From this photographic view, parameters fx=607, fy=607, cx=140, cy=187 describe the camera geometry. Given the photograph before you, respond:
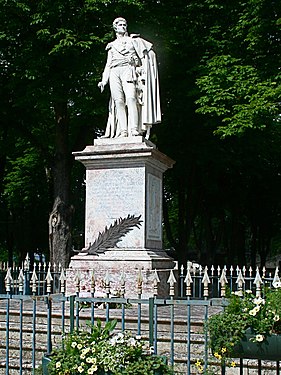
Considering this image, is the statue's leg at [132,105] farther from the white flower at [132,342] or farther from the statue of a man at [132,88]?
the white flower at [132,342]

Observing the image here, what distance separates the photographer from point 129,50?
1280 cm

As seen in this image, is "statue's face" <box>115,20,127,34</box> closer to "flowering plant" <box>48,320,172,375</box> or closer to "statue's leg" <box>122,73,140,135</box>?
"statue's leg" <box>122,73,140,135</box>

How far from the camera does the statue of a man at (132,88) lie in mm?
12719

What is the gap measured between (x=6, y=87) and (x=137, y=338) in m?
15.2

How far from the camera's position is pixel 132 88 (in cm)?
1268

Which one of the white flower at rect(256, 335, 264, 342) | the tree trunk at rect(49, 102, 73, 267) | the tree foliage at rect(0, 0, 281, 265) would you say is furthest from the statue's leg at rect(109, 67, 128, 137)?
the white flower at rect(256, 335, 264, 342)

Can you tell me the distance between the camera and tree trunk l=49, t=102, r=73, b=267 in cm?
1902

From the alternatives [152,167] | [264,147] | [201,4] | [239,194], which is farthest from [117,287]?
[239,194]

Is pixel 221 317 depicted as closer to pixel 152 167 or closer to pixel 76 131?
pixel 152 167

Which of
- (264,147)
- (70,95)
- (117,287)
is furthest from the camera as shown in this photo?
(264,147)

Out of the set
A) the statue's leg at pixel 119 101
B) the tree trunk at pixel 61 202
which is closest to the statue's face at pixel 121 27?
the statue's leg at pixel 119 101

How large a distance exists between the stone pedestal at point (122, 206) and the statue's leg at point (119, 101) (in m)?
0.36

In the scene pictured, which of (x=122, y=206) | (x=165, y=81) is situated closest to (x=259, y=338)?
(x=122, y=206)

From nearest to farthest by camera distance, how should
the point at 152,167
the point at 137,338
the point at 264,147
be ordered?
the point at 137,338
the point at 152,167
the point at 264,147
